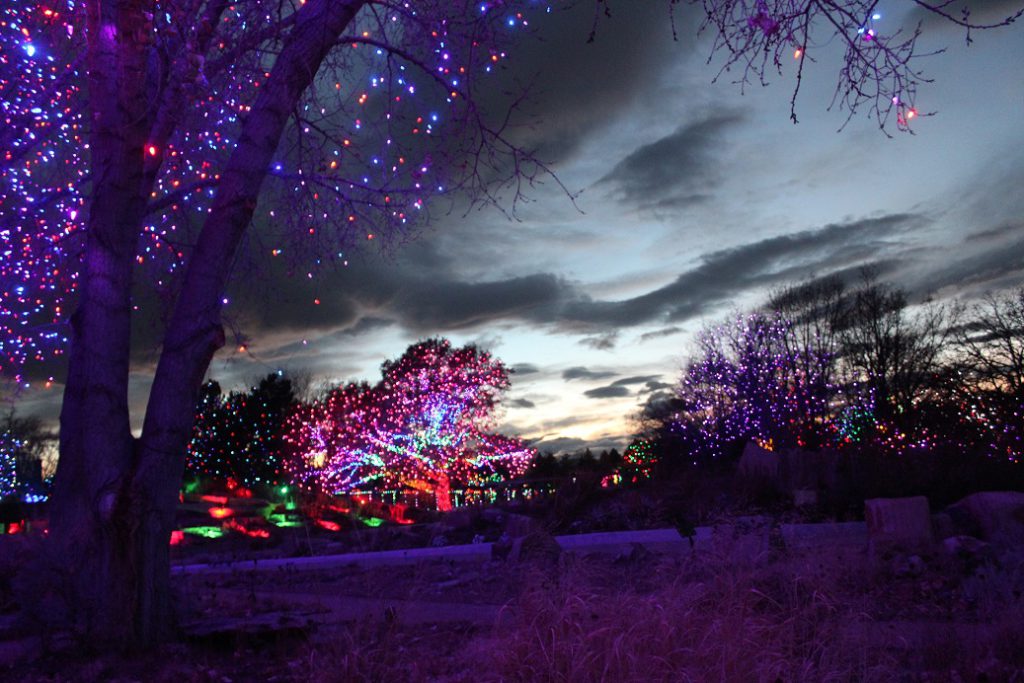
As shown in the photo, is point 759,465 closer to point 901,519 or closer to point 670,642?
point 901,519

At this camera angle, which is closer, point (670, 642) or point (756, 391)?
point (670, 642)

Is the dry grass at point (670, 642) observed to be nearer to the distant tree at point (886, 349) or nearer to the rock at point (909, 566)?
the rock at point (909, 566)

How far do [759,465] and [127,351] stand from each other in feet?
37.9

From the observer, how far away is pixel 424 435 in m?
28.9

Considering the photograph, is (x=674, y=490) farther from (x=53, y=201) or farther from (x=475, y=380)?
(x=475, y=380)

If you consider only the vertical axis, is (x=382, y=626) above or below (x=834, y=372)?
below

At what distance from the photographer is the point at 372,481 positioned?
3350cm

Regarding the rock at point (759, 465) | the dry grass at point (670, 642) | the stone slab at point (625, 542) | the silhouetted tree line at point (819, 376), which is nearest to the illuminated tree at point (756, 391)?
the silhouetted tree line at point (819, 376)

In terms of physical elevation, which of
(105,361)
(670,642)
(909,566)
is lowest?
(909,566)

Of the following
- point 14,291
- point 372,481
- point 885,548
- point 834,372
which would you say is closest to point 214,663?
point 885,548

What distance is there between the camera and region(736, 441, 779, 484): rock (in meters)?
13.5

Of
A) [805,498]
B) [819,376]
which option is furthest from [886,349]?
[805,498]

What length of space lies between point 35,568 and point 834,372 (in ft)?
108

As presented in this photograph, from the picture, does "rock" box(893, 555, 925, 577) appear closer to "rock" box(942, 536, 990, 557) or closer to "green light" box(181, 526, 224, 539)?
"rock" box(942, 536, 990, 557)
